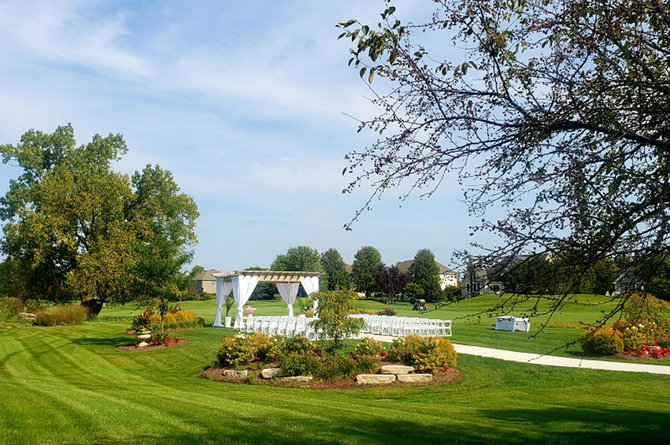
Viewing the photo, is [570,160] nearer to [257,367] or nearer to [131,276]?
[257,367]

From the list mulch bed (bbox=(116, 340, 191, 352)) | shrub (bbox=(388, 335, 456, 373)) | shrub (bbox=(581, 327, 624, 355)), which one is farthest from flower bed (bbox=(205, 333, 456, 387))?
shrub (bbox=(581, 327, 624, 355))

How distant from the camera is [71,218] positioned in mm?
30375

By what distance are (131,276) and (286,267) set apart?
183 ft

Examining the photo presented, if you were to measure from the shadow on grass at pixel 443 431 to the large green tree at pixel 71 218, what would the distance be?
2347 centimetres

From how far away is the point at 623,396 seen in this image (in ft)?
31.3

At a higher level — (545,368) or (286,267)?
(286,267)

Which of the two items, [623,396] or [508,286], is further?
[623,396]

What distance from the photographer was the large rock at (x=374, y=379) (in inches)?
446

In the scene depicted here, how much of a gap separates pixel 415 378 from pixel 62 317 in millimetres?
23630

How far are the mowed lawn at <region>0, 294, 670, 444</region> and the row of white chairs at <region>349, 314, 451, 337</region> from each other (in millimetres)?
5932

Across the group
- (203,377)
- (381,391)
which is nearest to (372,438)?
(381,391)

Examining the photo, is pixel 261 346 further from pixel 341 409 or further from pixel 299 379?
pixel 341 409

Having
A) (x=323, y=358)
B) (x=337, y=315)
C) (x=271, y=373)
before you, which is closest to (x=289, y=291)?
A: (x=337, y=315)

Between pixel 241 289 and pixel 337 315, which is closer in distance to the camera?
pixel 337 315
